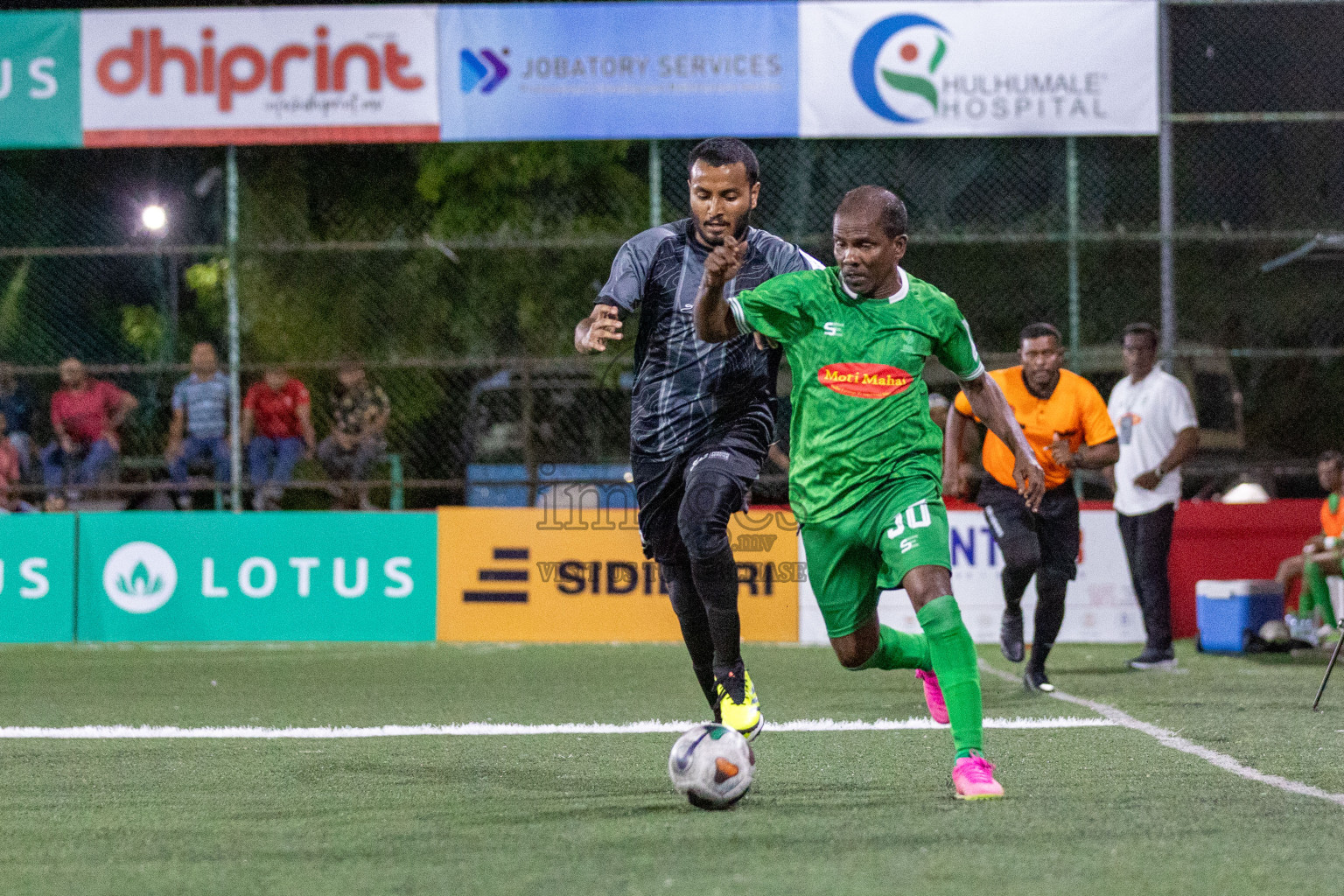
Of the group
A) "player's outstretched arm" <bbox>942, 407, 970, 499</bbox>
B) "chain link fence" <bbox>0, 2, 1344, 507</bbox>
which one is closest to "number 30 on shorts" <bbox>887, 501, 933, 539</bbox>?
"player's outstretched arm" <bbox>942, 407, 970, 499</bbox>

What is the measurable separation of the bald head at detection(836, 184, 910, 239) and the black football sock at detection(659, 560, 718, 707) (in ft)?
5.01

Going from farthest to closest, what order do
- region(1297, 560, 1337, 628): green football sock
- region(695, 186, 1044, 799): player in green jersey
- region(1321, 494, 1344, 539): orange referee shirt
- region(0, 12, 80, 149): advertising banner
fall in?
region(0, 12, 80, 149): advertising banner → region(1321, 494, 1344, 539): orange referee shirt → region(1297, 560, 1337, 628): green football sock → region(695, 186, 1044, 799): player in green jersey

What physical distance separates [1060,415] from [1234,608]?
2.91 meters

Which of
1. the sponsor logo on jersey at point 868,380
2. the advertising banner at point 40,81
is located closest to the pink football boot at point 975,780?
the sponsor logo on jersey at point 868,380

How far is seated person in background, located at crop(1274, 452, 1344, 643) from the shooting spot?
36.4 feet

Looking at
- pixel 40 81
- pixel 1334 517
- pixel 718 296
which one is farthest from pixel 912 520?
pixel 40 81

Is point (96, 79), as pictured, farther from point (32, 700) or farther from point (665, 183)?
point (32, 700)

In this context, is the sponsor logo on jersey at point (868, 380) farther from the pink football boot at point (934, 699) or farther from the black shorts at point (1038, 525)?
the black shorts at point (1038, 525)

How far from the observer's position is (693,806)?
4.96m

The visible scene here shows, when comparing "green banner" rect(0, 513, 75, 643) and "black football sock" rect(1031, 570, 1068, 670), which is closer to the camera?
"black football sock" rect(1031, 570, 1068, 670)

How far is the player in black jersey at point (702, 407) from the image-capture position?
18.6ft

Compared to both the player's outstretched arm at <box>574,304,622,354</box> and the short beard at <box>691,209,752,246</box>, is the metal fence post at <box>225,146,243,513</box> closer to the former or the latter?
the short beard at <box>691,209,752,246</box>

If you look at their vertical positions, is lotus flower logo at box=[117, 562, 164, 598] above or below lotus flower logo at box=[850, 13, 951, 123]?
below

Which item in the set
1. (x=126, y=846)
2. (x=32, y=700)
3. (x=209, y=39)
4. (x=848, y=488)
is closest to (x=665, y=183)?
(x=209, y=39)
